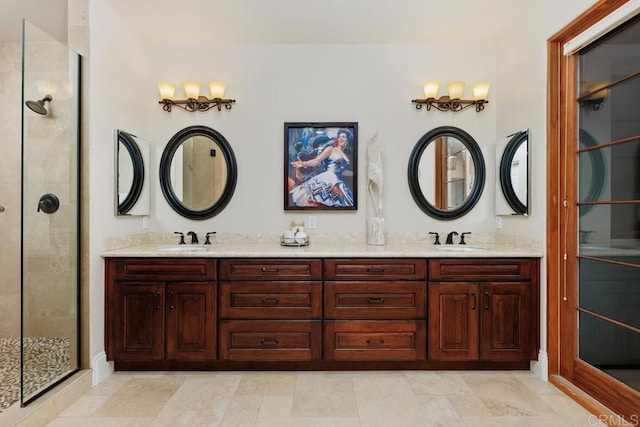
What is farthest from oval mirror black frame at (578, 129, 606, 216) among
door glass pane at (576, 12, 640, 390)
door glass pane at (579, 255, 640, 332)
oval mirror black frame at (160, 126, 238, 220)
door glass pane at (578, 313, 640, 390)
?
oval mirror black frame at (160, 126, 238, 220)

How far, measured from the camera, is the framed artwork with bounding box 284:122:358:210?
3396 mm

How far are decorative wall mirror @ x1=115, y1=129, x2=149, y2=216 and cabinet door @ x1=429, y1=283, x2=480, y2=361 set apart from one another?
8.05 ft

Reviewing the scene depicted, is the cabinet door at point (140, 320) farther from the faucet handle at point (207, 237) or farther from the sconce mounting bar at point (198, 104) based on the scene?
the sconce mounting bar at point (198, 104)

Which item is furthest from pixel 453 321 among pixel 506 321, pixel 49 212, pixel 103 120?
pixel 103 120

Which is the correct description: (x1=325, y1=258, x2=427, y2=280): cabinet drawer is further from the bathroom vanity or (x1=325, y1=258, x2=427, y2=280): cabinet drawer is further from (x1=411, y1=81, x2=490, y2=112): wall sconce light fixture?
(x1=411, y1=81, x2=490, y2=112): wall sconce light fixture

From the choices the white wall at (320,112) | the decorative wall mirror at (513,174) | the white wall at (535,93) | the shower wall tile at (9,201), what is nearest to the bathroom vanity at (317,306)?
the white wall at (535,93)

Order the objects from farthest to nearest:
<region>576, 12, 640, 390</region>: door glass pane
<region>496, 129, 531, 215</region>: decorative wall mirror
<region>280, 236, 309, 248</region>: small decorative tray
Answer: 1. <region>280, 236, 309, 248</region>: small decorative tray
2. <region>496, 129, 531, 215</region>: decorative wall mirror
3. <region>576, 12, 640, 390</region>: door glass pane

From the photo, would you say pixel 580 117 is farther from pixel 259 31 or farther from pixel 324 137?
pixel 259 31

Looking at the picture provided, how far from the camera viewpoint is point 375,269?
2.78 meters

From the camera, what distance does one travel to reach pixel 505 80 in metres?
3.25

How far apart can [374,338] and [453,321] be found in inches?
23.2

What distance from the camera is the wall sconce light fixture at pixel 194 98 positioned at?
10.9ft

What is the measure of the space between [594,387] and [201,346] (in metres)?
2.60

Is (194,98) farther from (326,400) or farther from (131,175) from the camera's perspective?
(326,400)
